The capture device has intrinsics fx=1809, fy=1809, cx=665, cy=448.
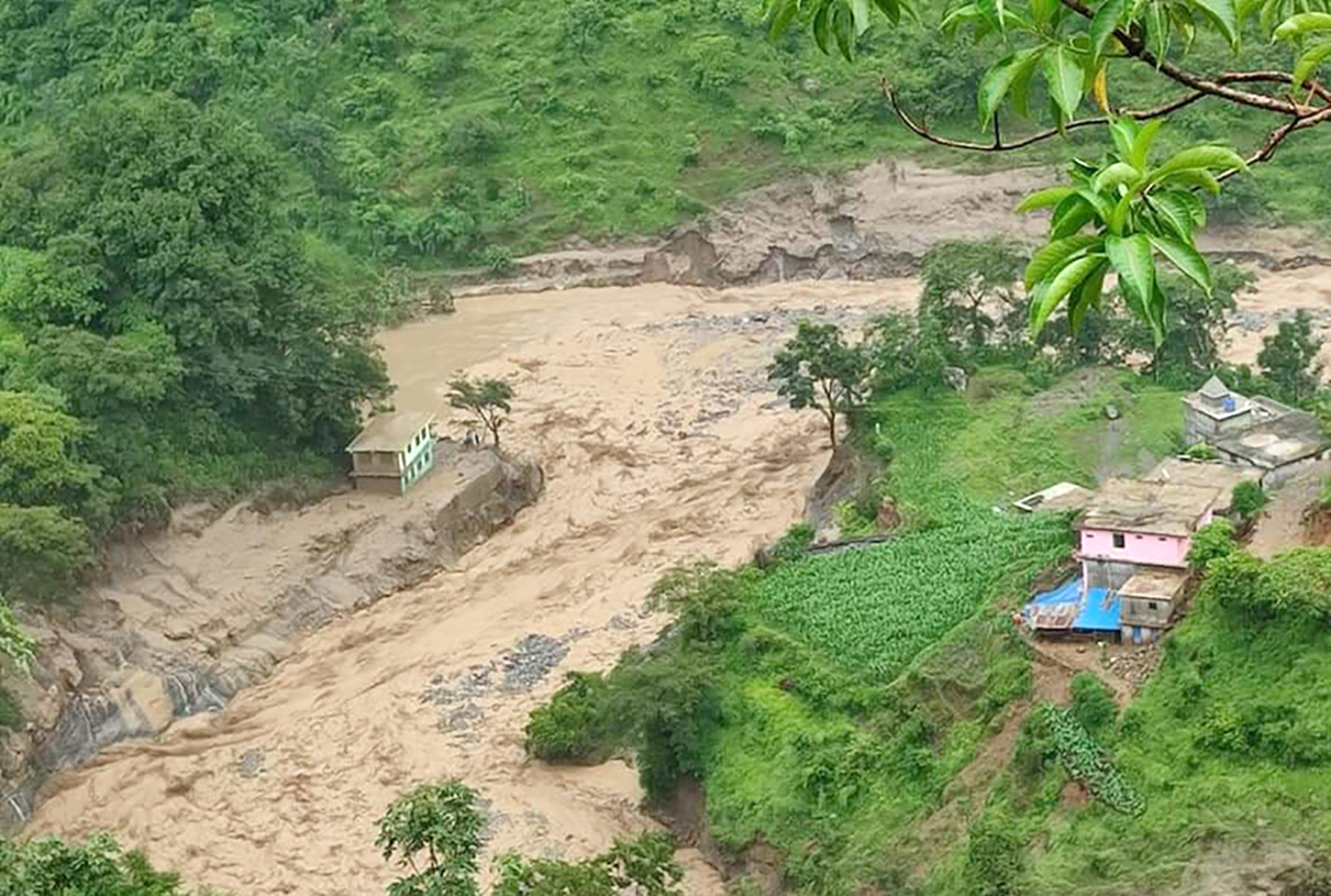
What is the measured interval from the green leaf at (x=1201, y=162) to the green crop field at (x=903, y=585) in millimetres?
16517

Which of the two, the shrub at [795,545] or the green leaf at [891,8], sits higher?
the green leaf at [891,8]

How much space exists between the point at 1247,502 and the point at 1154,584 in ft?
7.87

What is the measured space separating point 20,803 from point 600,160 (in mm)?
24388

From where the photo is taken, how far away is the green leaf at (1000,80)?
4.05 metres

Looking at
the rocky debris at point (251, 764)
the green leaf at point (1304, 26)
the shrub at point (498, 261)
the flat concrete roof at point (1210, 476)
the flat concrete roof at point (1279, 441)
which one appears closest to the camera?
the green leaf at point (1304, 26)

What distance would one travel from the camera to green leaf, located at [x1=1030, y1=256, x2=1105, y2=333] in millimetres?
3578

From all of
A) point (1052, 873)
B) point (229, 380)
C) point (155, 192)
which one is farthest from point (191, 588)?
point (1052, 873)

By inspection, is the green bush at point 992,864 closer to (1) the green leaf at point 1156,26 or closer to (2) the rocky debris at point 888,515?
(2) the rocky debris at point 888,515

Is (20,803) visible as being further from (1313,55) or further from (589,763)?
(1313,55)

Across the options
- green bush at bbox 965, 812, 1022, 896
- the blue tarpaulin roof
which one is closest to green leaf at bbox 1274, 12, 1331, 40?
green bush at bbox 965, 812, 1022, 896

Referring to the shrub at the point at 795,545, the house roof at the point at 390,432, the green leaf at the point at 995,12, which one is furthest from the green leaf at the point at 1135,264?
the house roof at the point at 390,432

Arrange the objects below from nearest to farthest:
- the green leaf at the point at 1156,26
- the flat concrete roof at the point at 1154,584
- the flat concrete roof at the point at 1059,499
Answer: the green leaf at the point at 1156,26, the flat concrete roof at the point at 1154,584, the flat concrete roof at the point at 1059,499

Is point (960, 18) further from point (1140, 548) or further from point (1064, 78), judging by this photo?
point (1140, 548)

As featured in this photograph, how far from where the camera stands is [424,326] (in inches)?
1523
